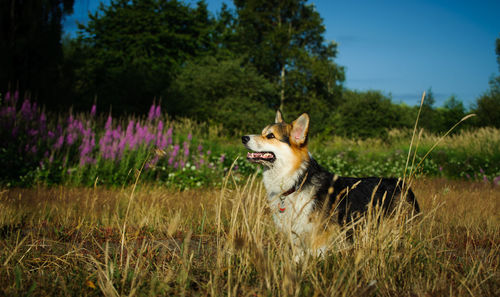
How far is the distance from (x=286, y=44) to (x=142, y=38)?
14.1 metres

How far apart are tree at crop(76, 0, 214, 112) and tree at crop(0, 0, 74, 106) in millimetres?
14509

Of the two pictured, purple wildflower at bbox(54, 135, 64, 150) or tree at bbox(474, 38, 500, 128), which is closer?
purple wildflower at bbox(54, 135, 64, 150)

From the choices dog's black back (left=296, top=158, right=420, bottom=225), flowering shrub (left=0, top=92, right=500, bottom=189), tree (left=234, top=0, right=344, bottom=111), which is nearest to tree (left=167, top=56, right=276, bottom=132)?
tree (left=234, top=0, right=344, bottom=111)

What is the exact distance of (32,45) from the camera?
12648 mm

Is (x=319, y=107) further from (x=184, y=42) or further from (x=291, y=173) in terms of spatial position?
(x=291, y=173)

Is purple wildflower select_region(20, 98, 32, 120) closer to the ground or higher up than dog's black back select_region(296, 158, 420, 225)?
higher up

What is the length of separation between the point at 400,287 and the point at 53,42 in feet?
50.1

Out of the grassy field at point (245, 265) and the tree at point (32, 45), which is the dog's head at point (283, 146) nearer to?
the grassy field at point (245, 265)

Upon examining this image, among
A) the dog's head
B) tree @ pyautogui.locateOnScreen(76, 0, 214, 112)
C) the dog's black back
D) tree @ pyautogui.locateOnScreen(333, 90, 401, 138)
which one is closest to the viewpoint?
the dog's black back

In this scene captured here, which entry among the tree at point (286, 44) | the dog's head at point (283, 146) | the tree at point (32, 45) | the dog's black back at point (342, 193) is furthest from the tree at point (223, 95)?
the dog's black back at point (342, 193)

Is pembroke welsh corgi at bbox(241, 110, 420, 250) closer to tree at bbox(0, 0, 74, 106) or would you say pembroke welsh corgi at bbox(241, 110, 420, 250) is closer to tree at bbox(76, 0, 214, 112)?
tree at bbox(0, 0, 74, 106)

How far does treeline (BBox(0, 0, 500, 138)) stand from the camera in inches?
992

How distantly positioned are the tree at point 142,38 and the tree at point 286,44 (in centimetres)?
451

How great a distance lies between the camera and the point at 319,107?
3469 centimetres
